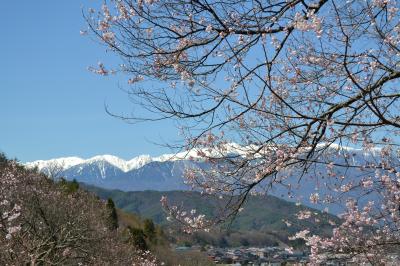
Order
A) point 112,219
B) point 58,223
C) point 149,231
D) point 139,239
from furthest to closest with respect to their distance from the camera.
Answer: point 149,231, point 139,239, point 112,219, point 58,223

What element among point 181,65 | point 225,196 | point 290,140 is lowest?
point 225,196

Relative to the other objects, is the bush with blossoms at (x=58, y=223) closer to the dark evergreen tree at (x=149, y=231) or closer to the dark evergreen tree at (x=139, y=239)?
the dark evergreen tree at (x=139, y=239)

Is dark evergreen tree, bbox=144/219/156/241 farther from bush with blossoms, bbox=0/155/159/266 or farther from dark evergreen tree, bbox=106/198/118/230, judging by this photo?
bush with blossoms, bbox=0/155/159/266

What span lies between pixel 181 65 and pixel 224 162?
1.55 m

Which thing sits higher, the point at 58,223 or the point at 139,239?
the point at 139,239

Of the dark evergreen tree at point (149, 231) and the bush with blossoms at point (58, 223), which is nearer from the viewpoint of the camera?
the bush with blossoms at point (58, 223)

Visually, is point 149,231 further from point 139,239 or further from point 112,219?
point 112,219

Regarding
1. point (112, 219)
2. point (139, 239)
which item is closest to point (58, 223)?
point (112, 219)

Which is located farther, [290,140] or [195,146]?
[195,146]

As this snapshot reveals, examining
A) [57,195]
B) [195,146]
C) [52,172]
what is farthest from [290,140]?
[52,172]

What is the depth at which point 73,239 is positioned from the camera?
23.3m

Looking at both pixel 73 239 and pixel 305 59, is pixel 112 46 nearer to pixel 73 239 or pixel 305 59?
pixel 305 59

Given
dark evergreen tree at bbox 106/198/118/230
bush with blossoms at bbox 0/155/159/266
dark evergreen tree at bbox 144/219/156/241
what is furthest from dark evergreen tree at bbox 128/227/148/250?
bush with blossoms at bbox 0/155/159/266

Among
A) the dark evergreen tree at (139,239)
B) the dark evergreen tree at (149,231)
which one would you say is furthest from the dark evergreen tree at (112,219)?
the dark evergreen tree at (149,231)
